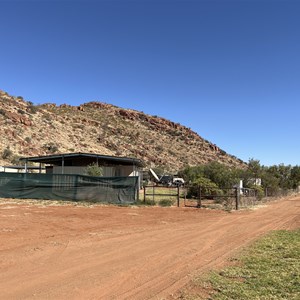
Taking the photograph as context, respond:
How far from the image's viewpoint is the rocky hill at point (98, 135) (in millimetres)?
61938

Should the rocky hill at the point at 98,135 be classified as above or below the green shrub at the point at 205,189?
above

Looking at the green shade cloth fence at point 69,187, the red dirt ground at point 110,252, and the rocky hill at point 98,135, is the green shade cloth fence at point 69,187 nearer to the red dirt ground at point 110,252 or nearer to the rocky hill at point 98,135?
the red dirt ground at point 110,252

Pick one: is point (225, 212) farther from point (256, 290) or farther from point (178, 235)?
point (256, 290)

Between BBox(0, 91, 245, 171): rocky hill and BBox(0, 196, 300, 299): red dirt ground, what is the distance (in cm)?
4093

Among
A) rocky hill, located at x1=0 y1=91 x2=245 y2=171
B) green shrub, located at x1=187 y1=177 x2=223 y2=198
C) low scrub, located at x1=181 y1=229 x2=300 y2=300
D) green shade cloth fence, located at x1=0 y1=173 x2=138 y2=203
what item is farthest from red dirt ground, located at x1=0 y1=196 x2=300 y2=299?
rocky hill, located at x1=0 y1=91 x2=245 y2=171

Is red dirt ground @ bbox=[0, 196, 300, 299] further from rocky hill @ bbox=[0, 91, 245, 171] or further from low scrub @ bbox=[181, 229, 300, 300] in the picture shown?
rocky hill @ bbox=[0, 91, 245, 171]

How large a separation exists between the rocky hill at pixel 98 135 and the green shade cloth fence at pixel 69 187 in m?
26.2

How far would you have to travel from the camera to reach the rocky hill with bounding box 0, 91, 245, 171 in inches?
2438

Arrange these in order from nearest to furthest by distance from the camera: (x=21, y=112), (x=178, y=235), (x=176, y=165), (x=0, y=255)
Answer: (x=0, y=255) < (x=178, y=235) < (x=21, y=112) < (x=176, y=165)

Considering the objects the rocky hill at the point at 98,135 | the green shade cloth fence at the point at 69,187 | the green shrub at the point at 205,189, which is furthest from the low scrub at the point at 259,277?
the rocky hill at the point at 98,135

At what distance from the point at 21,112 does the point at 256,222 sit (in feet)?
202

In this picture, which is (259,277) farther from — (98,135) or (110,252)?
(98,135)

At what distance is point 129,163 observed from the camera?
131 ft

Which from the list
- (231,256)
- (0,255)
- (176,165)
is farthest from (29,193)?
(176,165)
